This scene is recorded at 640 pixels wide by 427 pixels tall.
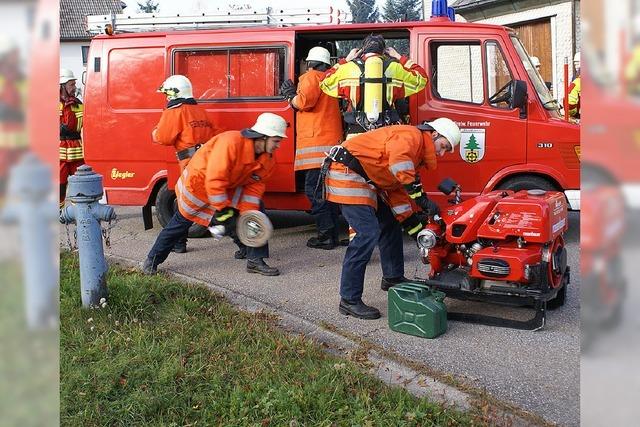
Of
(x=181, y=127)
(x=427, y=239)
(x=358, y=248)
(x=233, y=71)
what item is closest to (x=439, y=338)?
(x=427, y=239)

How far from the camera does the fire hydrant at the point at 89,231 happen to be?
492 cm

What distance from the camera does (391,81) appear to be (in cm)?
636

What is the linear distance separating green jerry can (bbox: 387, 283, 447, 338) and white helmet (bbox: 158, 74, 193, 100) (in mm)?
3479

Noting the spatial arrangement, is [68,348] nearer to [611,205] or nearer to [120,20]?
[611,205]

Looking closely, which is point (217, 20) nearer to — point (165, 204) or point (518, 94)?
point (165, 204)

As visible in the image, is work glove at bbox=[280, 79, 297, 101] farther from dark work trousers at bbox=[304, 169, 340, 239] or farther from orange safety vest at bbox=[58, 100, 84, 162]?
orange safety vest at bbox=[58, 100, 84, 162]

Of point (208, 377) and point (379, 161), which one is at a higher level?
point (379, 161)

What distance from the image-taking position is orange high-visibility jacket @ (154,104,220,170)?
690 cm

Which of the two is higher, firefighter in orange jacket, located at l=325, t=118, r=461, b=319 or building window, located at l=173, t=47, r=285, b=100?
building window, located at l=173, t=47, r=285, b=100

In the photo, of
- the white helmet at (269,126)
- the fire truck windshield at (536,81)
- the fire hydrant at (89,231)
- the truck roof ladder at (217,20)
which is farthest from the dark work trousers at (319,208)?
the fire hydrant at (89,231)

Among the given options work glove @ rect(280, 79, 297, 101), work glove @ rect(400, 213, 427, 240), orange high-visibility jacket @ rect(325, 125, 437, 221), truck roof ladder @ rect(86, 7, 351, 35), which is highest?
truck roof ladder @ rect(86, 7, 351, 35)

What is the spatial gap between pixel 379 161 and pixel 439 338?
1344mm

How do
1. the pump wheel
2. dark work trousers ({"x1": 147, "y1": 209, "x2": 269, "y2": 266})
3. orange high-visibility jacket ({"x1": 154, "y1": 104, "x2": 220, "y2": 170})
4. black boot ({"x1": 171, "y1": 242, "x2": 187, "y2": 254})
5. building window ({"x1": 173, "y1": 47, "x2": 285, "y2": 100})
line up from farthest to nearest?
building window ({"x1": 173, "y1": 47, "x2": 285, "y2": 100}) < black boot ({"x1": 171, "y1": 242, "x2": 187, "y2": 254}) < orange high-visibility jacket ({"x1": 154, "y1": 104, "x2": 220, "y2": 170}) < dark work trousers ({"x1": 147, "y1": 209, "x2": 269, "y2": 266}) < the pump wheel

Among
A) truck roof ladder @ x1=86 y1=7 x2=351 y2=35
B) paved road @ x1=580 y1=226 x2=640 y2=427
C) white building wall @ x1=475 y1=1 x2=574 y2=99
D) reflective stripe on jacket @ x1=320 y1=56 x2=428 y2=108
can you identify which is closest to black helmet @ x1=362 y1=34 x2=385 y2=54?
reflective stripe on jacket @ x1=320 y1=56 x2=428 y2=108
